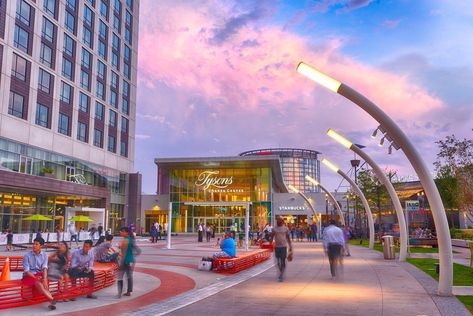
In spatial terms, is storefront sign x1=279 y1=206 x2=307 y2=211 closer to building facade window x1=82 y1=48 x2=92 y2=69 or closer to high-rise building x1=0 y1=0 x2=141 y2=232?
high-rise building x1=0 y1=0 x2=141 y2=232

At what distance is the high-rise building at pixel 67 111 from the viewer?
39.5 meters

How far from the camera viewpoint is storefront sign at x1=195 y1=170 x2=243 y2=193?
6138cm

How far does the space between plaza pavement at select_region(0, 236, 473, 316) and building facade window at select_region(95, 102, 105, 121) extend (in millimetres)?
42804

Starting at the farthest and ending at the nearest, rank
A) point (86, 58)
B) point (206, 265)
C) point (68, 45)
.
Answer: point (86, 58), point (68, 45), point (206, 265)

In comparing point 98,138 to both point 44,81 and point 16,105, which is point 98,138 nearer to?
point 44,81

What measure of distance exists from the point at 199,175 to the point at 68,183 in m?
20.2

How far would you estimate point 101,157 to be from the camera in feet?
181

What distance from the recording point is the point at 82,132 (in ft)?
169

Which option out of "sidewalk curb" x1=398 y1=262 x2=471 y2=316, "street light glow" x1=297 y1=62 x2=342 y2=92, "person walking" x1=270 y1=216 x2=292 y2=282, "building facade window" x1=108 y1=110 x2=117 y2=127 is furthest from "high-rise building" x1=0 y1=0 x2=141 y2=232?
"sidewalk curb" x1=398 y1=262 x2=471 y2=316

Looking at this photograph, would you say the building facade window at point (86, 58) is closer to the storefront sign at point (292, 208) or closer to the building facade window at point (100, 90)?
the building facade window at point (100, 90)

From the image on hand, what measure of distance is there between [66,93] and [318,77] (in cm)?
4300

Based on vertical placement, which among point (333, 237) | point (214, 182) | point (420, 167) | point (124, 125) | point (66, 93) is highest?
point (66, 93)

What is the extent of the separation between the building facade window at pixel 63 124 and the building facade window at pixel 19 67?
6996 mm

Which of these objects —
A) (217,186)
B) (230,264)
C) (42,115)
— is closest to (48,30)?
(42,115)
